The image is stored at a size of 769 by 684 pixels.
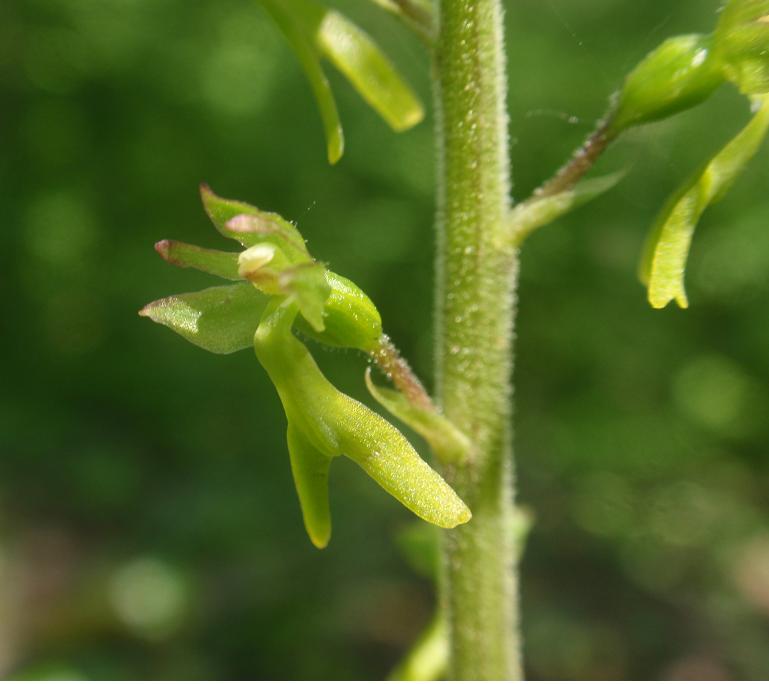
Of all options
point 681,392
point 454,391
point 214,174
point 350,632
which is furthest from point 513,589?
point 214,174

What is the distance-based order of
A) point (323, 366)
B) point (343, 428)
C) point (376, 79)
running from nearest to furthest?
1. point (376, 79)
2. point (343, 428)
3. point (323, 366)

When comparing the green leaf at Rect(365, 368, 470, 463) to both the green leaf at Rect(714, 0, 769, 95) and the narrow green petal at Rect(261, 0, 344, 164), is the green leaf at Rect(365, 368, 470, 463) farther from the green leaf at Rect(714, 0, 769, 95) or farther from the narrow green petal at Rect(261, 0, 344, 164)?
the green leaf at Rect(714, 0, 769, 95)

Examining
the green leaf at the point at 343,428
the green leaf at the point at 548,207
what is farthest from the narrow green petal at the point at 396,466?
the green leaf at the point at 548,207

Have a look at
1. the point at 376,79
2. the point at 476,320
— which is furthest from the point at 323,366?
the point at 376,79

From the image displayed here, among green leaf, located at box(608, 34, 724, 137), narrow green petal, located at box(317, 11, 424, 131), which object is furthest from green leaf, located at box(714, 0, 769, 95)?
narrow green petal, located at box(317, 11, 424, 131)

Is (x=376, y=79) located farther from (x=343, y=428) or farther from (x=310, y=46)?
(x=343, y=428)

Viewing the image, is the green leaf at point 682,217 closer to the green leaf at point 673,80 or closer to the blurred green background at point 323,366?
the green leaf at point 673,80
